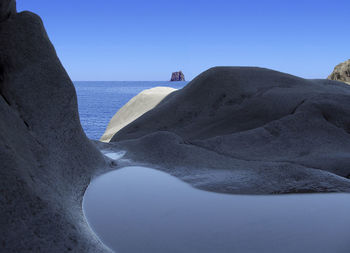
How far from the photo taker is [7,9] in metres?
1.99

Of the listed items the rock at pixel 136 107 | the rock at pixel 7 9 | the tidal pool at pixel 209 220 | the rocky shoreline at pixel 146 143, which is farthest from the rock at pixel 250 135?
the rock at pixel 136 107

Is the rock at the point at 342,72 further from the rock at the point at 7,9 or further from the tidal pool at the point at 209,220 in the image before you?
the rock at the point at 7,9

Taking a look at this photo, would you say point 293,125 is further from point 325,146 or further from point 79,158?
point 79,158

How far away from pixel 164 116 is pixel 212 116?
2.17 feet

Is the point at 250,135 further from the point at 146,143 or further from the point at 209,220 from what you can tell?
the point at 209,220

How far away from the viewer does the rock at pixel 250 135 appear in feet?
6.80

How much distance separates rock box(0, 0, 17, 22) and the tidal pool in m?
1.20

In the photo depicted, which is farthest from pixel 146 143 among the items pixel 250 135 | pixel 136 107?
pixel 136 107

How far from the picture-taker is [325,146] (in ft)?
9.84

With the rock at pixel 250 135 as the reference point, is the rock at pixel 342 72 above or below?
above

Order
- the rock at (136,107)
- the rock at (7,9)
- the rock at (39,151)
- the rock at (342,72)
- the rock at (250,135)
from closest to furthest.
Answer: the rock at (39,151)
the rock at (7,9)
the rock at (250,135)
the rock at (136,107)
the rock at (342,72)

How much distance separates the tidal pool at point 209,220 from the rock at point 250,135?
19cm

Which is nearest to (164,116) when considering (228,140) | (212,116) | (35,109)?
(212,116)

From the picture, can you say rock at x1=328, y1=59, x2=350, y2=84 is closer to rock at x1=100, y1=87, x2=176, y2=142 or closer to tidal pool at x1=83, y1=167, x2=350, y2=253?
rock at x1=100, y1=87, x2=176, y2=142
